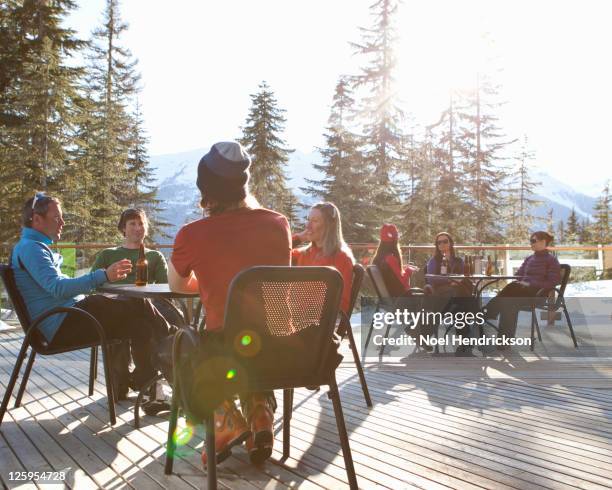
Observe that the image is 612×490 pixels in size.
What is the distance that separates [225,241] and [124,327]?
57.1 inches

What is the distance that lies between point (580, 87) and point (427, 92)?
A: 34.3 feet

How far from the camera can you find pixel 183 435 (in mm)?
3074

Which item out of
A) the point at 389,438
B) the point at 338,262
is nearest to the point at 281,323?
the point at 389,438

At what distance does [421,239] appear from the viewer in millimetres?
22750

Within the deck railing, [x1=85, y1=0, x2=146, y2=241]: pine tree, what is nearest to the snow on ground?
the deck railing

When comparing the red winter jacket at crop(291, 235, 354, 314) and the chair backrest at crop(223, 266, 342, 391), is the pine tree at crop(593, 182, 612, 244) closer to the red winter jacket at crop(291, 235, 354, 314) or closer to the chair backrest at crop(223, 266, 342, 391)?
the red winter jacket at crop(291, 235, 354, 314)

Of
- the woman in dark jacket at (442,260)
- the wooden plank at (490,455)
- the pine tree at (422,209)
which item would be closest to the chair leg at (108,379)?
the wooden plank at (490,455)

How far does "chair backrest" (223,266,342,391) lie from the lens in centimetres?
197

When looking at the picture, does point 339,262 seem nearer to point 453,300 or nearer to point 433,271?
point 453,300

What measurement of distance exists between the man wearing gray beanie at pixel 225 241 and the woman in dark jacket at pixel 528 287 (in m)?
4.06

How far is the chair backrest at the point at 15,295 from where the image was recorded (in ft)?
10.1

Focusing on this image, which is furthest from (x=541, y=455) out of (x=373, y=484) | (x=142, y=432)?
(x=142, y=432)

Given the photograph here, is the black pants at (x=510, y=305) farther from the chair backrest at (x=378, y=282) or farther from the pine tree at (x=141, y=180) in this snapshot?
the pine tree at (x=141, y=180)

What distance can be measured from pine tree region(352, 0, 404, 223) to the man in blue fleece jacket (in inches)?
754
